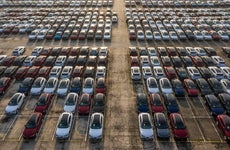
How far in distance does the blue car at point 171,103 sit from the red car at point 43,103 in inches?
587

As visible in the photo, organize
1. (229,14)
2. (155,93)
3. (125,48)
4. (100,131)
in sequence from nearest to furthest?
(100,131), (155,93), (125,48), (229,14)

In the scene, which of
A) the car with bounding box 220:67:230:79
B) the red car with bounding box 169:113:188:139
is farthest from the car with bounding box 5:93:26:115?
the car with bounding box 220:67:230:79

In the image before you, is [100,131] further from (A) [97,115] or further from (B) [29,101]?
(B) [29,101]

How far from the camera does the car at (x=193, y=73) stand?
3483 cm

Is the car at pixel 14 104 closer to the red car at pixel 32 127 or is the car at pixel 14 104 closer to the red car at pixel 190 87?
the red car at pixel 32 127

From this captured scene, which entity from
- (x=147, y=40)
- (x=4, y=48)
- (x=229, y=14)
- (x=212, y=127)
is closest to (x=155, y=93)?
(x=212, y=127)

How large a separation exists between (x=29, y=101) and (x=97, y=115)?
10.5m

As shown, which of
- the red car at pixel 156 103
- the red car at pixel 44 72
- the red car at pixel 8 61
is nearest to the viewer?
the red car at pixel 156 103

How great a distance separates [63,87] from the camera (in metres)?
32.5

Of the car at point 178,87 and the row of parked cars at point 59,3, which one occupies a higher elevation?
the row of parked cars at point 59,3

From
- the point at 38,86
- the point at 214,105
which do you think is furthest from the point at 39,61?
the point at 214,105

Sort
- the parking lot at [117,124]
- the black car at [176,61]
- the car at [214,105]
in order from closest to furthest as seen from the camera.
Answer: the parking lot at [117,124], the car at [214,105], the black car at [176,61]

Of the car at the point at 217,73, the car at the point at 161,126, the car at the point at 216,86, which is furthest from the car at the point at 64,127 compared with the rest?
the car at the point at 217,73

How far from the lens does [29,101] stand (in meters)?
31.6
